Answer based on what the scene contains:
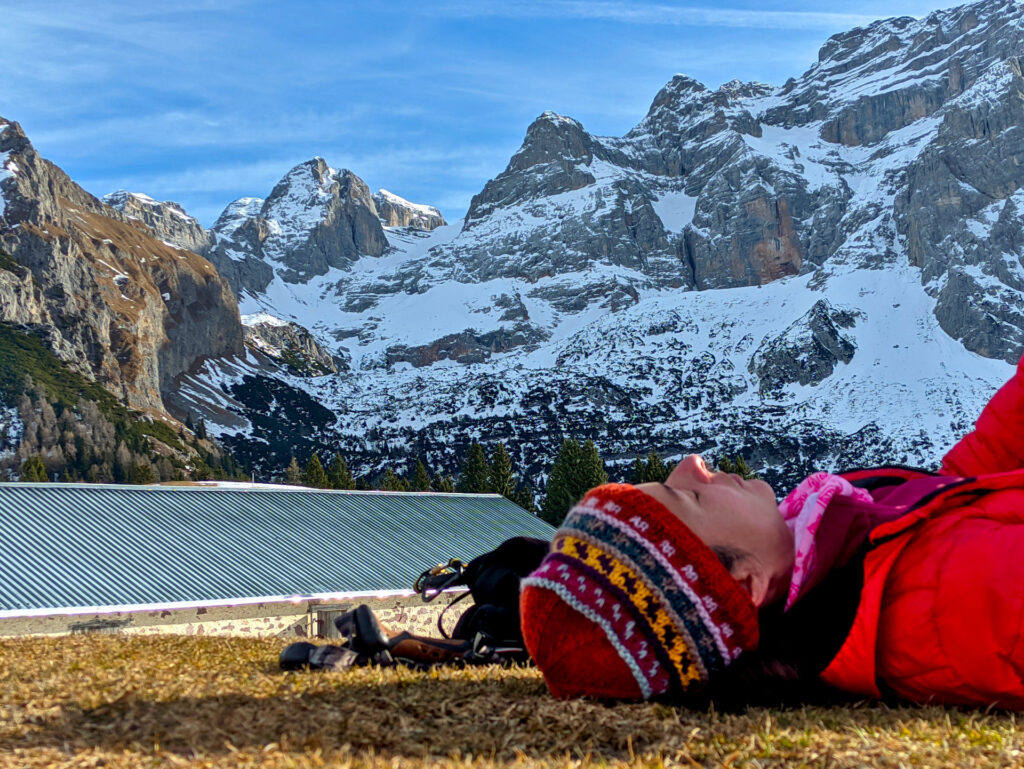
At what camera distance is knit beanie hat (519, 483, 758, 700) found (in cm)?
378

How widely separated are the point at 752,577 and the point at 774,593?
20 centimetres

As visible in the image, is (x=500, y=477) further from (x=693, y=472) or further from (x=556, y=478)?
(x=693, y=472)

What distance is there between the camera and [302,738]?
3486 mm

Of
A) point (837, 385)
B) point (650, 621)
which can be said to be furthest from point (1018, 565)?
point (837, 385)

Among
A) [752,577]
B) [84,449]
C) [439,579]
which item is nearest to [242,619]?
[439,579]

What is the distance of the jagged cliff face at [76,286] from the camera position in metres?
140

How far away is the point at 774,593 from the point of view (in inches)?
159

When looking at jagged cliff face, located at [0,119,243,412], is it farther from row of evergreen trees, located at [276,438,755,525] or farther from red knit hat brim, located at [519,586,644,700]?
red knit hat brim, located at [519,586,644,700]

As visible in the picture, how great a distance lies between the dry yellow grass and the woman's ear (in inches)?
21.9

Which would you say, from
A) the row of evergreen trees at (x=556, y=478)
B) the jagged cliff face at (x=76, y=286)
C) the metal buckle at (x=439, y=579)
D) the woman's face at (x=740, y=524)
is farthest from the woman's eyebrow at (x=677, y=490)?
the jagged cliff face at (x=76, y=286)

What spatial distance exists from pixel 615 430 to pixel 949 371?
7673 cm

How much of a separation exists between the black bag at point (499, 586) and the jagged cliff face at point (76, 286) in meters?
149

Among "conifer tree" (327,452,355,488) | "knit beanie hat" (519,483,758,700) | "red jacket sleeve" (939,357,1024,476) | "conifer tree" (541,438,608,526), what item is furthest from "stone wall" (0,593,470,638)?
"conifer tree" (327,452,355,488)

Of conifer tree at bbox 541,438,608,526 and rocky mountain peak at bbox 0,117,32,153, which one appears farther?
rocky mountain peak at bbox 0,117,32,153
